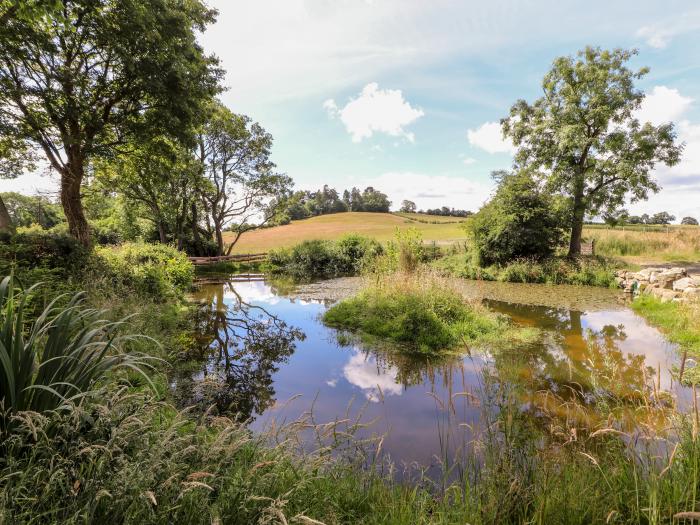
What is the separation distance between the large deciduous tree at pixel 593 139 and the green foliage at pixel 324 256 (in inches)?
451

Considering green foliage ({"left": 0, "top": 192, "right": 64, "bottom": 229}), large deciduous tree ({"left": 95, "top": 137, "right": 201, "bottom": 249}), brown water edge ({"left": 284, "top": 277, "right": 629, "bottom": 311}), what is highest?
green foliage ({"left": 0, "top": 192, "right": 64, "bottom": 229})

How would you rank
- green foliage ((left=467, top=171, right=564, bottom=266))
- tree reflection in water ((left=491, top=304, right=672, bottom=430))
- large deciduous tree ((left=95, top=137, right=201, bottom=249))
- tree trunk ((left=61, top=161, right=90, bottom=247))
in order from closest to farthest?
tree reflection in water ((left=491, top=304, right=672, bottom=430))
tree trunk ((left=61, top=161, right=90, bottom=247))
large deciduous tree ((left=95, top=137, right=201, bottom=249))
green foliage ((left=467, top=171, right=564, bottom=266))

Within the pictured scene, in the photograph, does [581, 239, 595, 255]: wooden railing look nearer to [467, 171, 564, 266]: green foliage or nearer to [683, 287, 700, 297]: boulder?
[467, 171, 564, 266]: green foliage

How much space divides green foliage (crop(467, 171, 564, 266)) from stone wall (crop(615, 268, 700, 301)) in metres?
3.83

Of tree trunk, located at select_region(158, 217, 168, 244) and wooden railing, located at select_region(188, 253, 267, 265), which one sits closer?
wooden railing, located at select_region(188, 253, 267, 265)

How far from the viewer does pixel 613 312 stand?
1012cm

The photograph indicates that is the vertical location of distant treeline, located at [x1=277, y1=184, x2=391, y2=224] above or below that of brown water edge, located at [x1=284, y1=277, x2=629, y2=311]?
above

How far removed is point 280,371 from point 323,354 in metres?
1.22

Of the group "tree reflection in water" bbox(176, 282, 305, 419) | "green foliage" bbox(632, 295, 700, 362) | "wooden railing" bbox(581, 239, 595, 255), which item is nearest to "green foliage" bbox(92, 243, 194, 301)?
"tree reflection in water" bbox(176, 282, 305, 419)

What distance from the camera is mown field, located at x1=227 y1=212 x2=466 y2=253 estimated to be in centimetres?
3819

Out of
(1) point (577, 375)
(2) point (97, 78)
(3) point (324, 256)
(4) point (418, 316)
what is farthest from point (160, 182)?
(1) point (577, 375)

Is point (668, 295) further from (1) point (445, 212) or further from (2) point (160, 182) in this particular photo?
(1) point (445, 212)

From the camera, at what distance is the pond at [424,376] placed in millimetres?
3867

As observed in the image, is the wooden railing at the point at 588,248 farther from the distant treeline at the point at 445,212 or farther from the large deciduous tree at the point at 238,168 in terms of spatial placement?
the distant treeline at the point at 445,212
